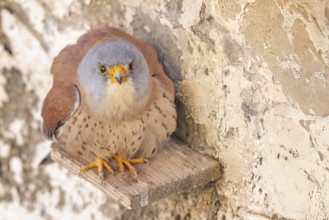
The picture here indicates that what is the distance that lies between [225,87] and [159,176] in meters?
0.44

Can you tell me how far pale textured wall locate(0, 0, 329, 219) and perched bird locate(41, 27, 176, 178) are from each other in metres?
0.16

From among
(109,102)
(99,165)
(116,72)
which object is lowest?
(99,165)

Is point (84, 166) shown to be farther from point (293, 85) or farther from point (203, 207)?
point (293, 85)

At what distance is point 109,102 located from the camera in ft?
9.49

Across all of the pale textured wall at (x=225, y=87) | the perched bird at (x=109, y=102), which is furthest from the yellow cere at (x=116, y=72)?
the pale textured wall at (x=225, y=87)

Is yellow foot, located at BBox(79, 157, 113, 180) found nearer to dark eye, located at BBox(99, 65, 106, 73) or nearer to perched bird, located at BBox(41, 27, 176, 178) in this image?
perched bird, located at BBox(41, 27, 176, 178)

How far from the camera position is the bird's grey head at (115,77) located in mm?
2875

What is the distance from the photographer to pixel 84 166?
3.07m

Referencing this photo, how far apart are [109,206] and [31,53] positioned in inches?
34.7

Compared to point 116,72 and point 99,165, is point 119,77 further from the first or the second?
point 99,165

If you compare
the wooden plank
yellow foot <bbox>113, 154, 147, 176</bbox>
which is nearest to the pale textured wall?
the wooden plank

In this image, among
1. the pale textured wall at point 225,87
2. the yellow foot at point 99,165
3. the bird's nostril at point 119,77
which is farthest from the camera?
the yellow foot at point 99,165

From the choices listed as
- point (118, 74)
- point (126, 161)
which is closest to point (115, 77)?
point (118, 74)

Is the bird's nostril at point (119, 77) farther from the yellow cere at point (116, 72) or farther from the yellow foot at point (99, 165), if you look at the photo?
the yellow foot at point (99, 165)
